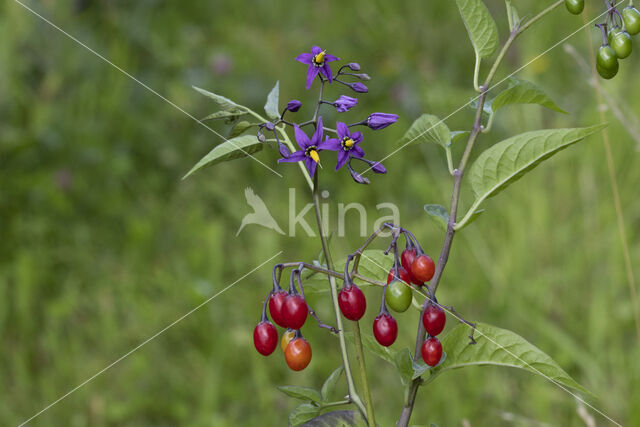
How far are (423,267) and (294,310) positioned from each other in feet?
0.41

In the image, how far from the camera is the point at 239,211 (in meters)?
2.57

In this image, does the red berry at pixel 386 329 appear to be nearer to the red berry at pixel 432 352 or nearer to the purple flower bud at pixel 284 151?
the red berry at pixel 432 352

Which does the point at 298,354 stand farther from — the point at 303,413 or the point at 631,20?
the point at 631,20

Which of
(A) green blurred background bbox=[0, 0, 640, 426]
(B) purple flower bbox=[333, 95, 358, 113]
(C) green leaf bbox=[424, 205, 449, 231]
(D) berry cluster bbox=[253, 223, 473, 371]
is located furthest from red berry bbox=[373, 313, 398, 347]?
(A) green blurred background bbox=[0, 0, 640, 426]

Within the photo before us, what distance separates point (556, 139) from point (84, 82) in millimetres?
2579

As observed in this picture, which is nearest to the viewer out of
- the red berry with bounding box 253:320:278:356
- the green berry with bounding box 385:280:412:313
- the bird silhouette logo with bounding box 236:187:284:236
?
the green berry with bounding box 385:280:412:313

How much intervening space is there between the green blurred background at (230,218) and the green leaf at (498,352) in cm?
93

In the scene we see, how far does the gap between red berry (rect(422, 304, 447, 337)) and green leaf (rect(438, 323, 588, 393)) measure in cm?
3

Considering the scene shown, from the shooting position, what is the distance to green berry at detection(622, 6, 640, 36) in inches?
26.1

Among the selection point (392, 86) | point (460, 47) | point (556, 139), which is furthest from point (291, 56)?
point (556, 139)

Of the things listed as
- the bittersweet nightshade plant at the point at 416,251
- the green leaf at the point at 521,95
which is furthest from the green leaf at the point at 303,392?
the green leaf at the point at 521,95

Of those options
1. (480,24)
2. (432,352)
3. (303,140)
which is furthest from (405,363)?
(480,24)

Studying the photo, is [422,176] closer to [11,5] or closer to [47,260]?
[47,260]

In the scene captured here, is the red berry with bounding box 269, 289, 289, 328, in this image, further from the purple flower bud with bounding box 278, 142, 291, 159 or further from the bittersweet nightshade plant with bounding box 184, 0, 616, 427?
the purple flower bud with bounding box 278, 142, 291, 159
